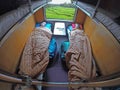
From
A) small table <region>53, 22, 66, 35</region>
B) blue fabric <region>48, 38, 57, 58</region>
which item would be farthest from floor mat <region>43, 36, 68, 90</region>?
small table <region>53, 22, 66, 35</region>

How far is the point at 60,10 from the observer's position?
427cm

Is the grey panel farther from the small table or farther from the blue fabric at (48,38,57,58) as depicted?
the small table

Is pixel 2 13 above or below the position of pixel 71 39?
above

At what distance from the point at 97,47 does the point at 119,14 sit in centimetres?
87

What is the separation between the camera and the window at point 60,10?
12.6ft

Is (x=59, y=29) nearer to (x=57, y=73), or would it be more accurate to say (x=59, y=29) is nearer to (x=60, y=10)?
(x=60, y=10)

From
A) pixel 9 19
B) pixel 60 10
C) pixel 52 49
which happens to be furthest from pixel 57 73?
pixel 60 10

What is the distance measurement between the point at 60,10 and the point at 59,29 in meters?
0.81

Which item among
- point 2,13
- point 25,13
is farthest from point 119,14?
point 2,13

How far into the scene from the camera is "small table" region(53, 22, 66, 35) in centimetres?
367

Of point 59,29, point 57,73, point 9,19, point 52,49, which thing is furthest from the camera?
point 59,29

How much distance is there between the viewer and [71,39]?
301 cm

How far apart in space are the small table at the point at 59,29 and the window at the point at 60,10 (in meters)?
0.21

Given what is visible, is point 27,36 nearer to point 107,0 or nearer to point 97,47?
point 97,47
